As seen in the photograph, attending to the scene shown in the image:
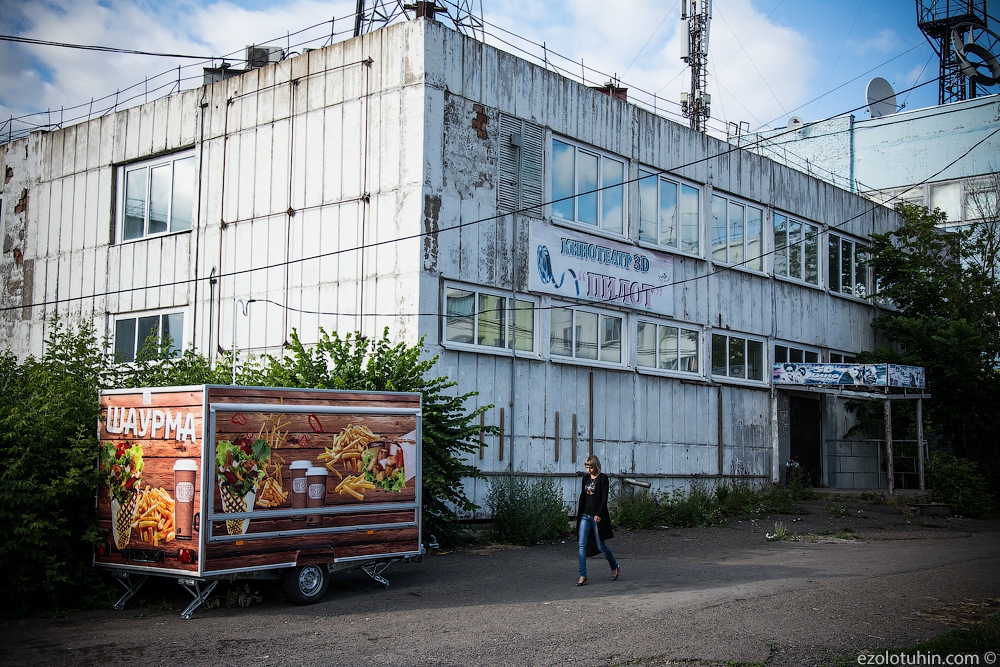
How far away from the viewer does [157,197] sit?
20125mm

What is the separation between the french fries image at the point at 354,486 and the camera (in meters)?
10.8

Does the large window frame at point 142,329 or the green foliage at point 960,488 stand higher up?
the large window frame at point 142,329

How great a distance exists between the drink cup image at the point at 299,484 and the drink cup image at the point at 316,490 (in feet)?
0.13

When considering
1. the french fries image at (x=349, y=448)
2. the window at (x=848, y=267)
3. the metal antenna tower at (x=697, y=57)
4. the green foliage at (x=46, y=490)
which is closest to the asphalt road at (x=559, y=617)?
the green foliage at (x=46, y=490)

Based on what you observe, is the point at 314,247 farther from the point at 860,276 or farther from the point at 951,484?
the point at 860,276

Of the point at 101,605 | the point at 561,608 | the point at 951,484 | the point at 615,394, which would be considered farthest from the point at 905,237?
the point at 101,605

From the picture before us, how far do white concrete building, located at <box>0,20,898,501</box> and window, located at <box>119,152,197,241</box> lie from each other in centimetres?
5

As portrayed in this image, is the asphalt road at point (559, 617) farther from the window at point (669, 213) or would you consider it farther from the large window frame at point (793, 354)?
the large window frame at point (793, 354)

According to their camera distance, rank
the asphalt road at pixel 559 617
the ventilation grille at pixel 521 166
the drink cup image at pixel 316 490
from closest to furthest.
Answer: the asphalt road at pixel 559 617
the drink cup image at pixel 316 490
the ventilation grille at pixel 521 166

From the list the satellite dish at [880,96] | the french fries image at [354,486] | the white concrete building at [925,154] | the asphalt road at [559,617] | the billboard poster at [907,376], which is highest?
the satellite dish at [880,96]

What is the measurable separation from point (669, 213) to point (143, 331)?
11.5 meters

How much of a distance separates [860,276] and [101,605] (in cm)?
2374

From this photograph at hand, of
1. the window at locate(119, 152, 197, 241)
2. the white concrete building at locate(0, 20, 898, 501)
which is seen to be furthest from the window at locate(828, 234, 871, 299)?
the window at locate(119, 152, 197, 241)

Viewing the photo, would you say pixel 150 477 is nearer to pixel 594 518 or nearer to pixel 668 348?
pixel 594 518
